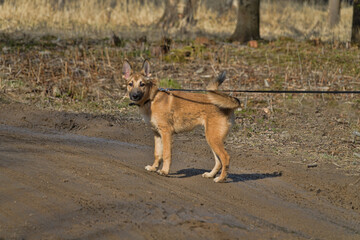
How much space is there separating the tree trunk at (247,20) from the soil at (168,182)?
7707 mm

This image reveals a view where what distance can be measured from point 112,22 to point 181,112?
15699mm

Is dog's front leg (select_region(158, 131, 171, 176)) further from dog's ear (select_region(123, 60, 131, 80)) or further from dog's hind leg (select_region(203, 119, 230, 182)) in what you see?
dog's ear (select_region(123, 60, 131, 80))

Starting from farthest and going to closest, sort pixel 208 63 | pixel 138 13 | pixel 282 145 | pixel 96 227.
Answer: pixel 138 13 → pixel 208 63 → pixel 282 145 → pixel 96 227

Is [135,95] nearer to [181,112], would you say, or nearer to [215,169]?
[181,112]

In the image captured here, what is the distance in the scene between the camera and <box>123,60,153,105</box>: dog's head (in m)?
6.70

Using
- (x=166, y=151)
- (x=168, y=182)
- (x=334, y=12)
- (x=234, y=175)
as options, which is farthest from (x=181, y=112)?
(x=334, y=12)

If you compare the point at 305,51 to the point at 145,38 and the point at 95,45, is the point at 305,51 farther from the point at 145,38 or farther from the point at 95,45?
the point at 95,45

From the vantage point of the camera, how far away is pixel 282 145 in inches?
352

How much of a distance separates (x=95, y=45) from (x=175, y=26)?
266 inches

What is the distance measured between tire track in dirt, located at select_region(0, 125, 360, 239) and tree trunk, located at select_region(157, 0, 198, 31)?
48.8 ft

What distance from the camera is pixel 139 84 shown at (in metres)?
6.79

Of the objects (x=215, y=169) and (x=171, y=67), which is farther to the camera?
(x=171, y=67)

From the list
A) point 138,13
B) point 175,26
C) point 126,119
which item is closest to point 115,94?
point 126,119

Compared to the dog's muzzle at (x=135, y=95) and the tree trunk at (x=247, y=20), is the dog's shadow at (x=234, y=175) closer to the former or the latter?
the dog's muzzle at (x=135, y=95)
